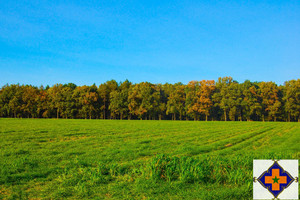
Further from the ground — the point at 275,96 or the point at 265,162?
the point at 275,96

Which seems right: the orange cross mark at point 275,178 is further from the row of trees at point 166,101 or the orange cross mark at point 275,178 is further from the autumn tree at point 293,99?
the autumn tree at point 293,99

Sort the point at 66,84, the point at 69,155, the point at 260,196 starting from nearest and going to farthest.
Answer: the point at 260,196, the point at 69,155, the point at 66,84

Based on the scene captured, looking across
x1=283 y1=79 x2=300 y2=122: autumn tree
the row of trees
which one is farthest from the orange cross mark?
x1=283 y1=79 x2=300 y2=122: autumn tree

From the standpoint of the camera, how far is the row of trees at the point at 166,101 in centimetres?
7700

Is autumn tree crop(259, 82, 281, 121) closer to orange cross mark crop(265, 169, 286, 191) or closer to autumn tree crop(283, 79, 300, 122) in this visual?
autumn tree crop(283, 79, 300, 122)

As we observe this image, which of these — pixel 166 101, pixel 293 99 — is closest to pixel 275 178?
pixel 293 99

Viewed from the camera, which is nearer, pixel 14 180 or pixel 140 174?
pixel 14 180

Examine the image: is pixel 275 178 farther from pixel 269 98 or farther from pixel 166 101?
pixel 166 101

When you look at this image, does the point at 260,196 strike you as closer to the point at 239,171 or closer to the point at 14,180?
the point at 239,171

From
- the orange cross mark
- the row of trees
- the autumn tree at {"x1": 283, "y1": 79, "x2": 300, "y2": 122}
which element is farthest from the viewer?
the row of trees

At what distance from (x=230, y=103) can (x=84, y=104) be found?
2287 inches

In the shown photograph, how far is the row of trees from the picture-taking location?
253 feet

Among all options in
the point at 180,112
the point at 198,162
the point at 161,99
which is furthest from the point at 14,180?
the point at 161,99

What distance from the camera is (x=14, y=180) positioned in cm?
714
